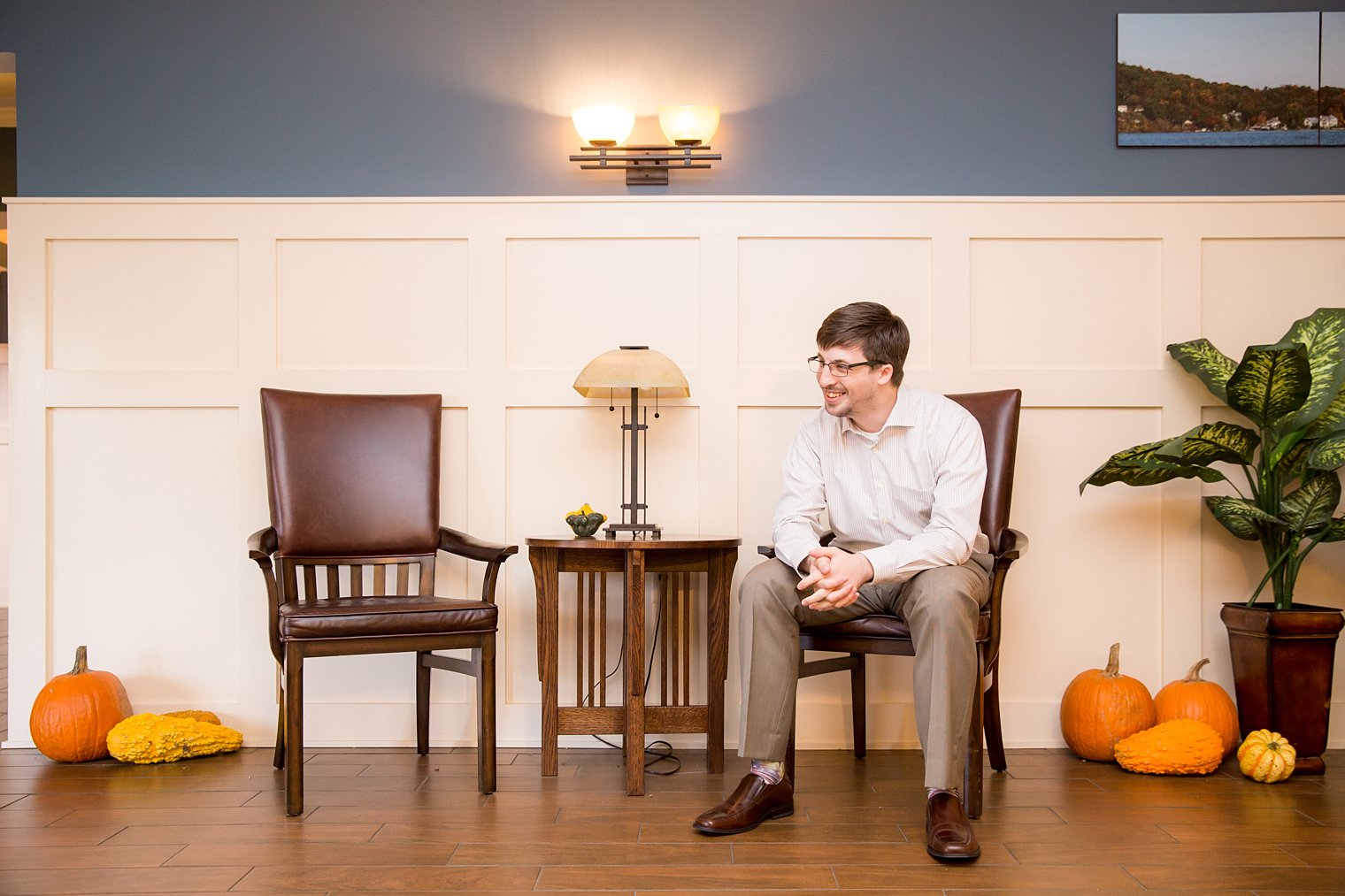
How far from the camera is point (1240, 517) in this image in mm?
3092

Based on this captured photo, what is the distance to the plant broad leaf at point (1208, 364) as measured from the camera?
3090 millimetres

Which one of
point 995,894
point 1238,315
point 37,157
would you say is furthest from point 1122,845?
point 37,157

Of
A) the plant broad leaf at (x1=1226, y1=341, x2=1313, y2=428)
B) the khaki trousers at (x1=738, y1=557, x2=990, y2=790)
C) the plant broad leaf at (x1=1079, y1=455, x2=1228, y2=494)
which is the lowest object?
the khaki trousers at (x1=738, y1=557, x2=990, y2=790)

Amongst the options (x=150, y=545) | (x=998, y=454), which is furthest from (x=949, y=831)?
(x=150, y=545)

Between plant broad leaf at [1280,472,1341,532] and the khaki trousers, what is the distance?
105cm

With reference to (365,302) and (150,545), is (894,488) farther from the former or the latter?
(150,545)

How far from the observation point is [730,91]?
3.44 meters

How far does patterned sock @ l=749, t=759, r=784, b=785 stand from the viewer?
97.7 inches

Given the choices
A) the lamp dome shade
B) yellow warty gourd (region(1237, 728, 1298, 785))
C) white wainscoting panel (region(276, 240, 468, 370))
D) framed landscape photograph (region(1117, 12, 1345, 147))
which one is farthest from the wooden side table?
framed landscape photograph (region(1117, 12, 1345, 147))

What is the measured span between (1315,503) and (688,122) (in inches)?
85.2

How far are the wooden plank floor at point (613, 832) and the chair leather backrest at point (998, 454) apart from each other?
72 cm

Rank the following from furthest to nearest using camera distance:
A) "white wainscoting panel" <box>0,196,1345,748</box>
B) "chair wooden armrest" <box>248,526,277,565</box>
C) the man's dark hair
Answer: "white wainscoting panel" <box>0,196,1345,748</box>, "chair wooden armrest" <box>248,526,277,565</box>, the man's dark hair

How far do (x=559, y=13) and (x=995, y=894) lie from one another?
2.88 meters

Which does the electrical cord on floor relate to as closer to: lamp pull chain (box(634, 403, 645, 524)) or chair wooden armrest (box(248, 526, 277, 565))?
lamp pull chain (box(634, 403, 645, 524))
